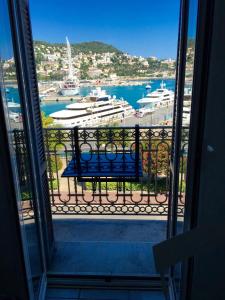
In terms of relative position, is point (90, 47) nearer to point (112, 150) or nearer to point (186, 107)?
point (112, 150)

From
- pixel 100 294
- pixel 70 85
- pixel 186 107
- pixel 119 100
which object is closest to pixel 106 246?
pixel 100 294

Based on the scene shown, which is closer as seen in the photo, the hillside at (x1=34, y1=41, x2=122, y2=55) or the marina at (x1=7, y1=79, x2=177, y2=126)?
the hillside at (x1=34, y1=41, x2=122, y2=55)

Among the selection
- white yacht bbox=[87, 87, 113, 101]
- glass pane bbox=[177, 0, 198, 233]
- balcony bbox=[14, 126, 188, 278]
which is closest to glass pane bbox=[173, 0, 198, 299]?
glass pane bbox=[177, 0, 198, 233]

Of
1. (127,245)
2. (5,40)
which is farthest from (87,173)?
(5,40)

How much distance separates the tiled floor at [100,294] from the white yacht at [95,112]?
13.1 ft

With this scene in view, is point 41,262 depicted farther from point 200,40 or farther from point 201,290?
point 200,40

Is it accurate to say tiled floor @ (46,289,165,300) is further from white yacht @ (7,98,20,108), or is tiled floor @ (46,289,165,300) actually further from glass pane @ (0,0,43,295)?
white yacht @ (7,98,20,108)

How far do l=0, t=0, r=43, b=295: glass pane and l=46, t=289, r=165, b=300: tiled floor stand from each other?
0.92 ft

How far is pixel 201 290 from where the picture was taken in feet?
3.71

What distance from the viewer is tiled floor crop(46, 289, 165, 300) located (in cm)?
177

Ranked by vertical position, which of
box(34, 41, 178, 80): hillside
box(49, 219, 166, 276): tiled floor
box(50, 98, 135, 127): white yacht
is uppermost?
box(34, 41, 178, 80): hillside

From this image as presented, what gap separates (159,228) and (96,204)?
85 centimetres

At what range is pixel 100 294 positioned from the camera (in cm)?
181

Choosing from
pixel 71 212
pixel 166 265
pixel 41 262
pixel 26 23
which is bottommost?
pixel 71 212
